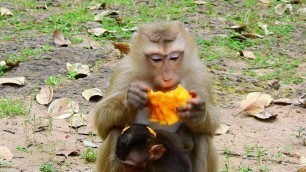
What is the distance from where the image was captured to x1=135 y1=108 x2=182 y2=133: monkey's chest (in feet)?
18.2

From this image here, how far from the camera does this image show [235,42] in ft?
30.2

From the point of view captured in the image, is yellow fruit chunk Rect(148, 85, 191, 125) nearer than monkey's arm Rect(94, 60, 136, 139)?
Yes

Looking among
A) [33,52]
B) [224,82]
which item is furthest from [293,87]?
[33,52]

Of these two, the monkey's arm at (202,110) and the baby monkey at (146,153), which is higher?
the monkey's arm at (202,110)

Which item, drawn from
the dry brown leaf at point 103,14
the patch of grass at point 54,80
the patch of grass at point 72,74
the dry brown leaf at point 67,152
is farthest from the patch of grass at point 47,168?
the dry brown leaf at point 103,14

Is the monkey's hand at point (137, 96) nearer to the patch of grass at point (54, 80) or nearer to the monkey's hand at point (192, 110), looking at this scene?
the monkey's hand at point (192, 110)

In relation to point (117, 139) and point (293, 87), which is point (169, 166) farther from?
point (293, 87)

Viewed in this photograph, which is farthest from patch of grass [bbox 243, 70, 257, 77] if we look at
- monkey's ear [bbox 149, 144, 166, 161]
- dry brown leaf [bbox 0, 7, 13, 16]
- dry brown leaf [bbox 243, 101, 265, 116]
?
dry brown leaf [bbox 0, 7, 13, 16]

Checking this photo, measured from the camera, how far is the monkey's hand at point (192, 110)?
507 centimetres

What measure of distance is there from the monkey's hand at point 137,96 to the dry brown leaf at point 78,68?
9.40ft

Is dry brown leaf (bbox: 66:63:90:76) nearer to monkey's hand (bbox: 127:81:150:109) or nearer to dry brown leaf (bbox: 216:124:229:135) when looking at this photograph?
dry brown leaf (bbox: 216:124:229:135)

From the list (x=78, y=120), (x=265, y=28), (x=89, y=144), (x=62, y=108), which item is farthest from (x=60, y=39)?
(x=265, y=28)

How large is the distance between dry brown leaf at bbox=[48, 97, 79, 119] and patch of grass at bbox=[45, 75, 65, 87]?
1.65 ft

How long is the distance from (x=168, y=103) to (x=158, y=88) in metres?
0.24
